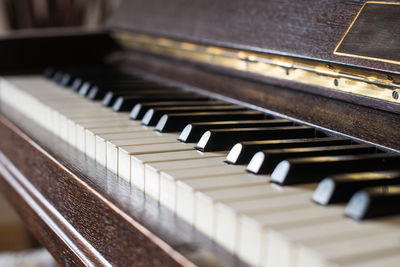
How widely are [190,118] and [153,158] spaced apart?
295mm

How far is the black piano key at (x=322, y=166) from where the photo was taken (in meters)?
0.82

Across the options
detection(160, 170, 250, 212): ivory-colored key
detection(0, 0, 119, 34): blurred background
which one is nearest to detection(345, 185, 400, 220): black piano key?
detection(160, 170, 250, 212): ivory-colored key

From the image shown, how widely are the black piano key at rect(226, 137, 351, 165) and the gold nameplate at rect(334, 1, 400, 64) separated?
0.19 meters

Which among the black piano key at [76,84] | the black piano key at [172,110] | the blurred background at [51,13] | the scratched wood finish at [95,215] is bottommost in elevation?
the scratched wood finish at [95,215]

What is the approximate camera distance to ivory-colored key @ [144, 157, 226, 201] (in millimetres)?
891

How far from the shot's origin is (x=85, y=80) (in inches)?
71.1

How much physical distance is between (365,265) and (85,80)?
1.41 meters

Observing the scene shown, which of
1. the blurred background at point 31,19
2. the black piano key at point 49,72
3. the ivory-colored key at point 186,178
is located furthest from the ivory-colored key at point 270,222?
the blurred background at point 31,19

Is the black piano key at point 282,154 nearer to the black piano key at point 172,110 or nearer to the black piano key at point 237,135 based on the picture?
the black piano key at point 237,135

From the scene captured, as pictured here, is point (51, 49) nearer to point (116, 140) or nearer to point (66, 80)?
point (66, 80)

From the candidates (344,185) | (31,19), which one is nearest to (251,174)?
(344,185)

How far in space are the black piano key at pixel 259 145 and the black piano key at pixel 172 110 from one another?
350mm

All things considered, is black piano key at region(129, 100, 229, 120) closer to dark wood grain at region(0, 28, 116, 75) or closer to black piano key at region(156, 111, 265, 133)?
black piano key at region(156, 111, 265, 133)

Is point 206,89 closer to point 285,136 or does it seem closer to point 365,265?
point 285,136
